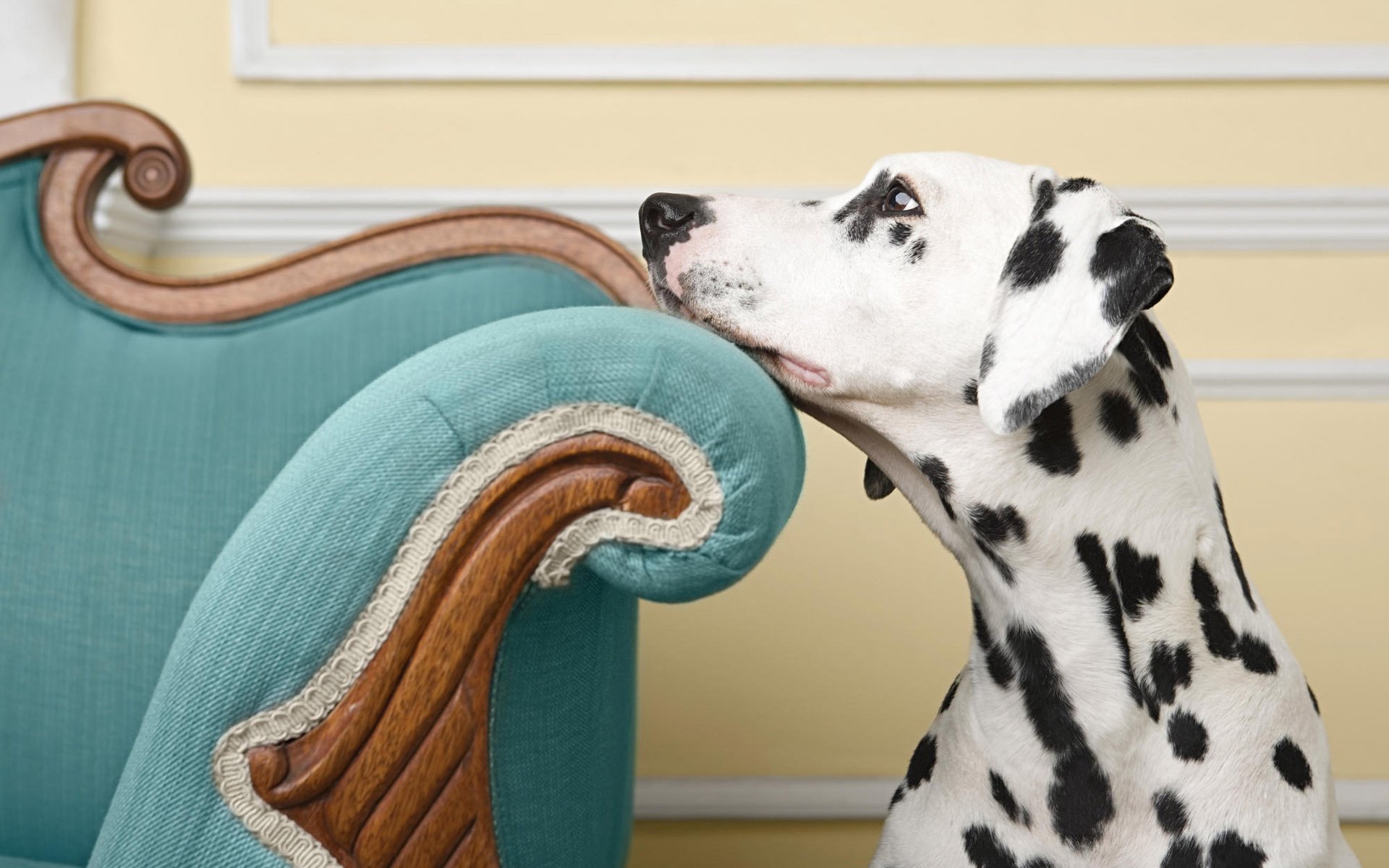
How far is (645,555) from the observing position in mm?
675

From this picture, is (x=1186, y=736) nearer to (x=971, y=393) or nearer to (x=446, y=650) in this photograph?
(x=971, y=393)

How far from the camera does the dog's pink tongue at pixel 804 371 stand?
86 centimetres

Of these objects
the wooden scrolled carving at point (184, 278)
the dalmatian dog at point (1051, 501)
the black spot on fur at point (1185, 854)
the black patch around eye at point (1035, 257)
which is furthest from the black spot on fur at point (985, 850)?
the wooden scrolled carving at point (184, 278)

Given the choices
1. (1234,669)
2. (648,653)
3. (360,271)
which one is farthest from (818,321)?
(648,653)

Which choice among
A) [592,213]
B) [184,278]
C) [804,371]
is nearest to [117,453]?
[184,278]

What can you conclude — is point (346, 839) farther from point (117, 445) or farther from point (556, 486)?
point (117, 445)

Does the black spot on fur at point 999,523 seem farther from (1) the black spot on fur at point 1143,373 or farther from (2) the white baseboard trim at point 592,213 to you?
(2) the white baseboard trim at point 592,213

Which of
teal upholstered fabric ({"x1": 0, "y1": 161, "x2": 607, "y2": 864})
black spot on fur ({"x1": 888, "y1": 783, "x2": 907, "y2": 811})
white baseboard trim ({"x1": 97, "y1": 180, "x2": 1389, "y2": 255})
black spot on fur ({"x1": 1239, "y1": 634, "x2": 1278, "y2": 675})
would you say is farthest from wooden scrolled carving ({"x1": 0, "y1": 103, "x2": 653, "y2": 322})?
black spot on fur ({"x1": 1239, "y1": 634, "x2": 1278, "y2": 675})

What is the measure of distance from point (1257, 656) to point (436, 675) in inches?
23.6

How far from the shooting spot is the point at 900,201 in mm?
889

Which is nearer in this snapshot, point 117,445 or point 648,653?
point 117,445

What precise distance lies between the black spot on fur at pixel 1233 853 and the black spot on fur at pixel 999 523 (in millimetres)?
251

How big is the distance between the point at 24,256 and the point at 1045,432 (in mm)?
1213

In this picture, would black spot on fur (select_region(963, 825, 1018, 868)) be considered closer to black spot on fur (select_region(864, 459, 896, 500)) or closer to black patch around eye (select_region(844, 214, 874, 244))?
black spot on fur (select_region(864, 459, 896, 500))
